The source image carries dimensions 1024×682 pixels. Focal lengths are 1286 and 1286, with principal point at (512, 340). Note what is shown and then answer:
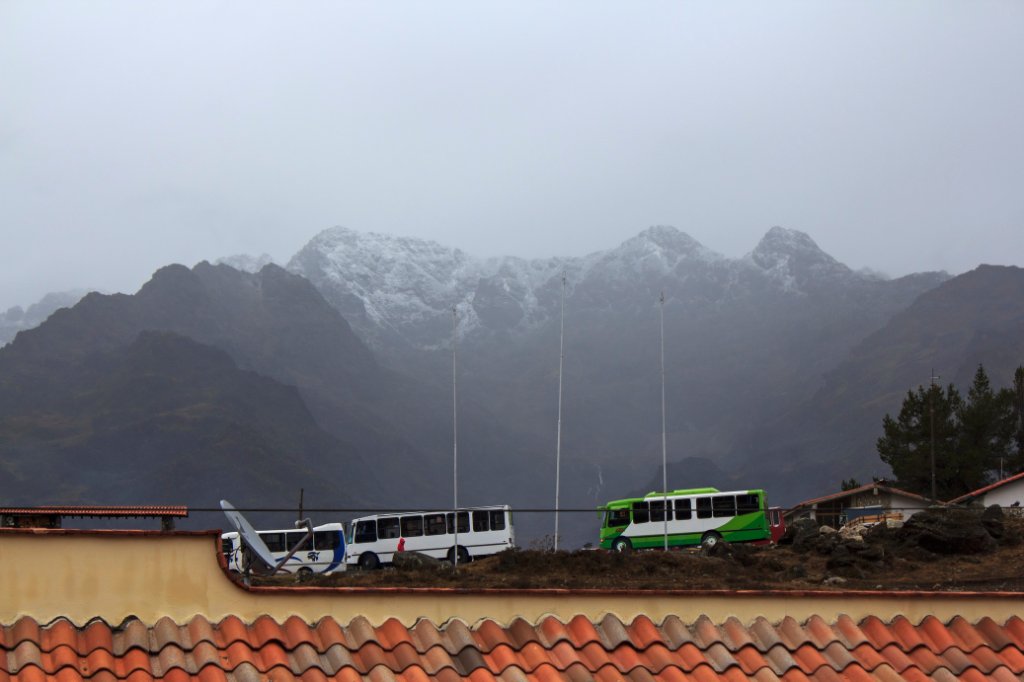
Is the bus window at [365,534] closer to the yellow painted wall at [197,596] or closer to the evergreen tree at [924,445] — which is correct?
the evergreen tree at [924,445]

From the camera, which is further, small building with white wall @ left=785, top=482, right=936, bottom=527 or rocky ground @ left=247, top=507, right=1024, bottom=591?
small building with white wall @ left=785, top=482, right=936, bottom=527

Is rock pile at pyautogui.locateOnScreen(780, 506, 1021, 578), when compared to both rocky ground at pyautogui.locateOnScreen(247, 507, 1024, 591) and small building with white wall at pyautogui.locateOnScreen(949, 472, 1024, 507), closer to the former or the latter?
rocky ground at pyautogui.locateOnScreen(247, 507, 1024, 591)

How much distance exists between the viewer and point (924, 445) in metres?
74.9

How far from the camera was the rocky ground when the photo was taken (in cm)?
3928

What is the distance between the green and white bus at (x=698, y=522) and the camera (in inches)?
2055

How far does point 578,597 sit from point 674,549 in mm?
37905

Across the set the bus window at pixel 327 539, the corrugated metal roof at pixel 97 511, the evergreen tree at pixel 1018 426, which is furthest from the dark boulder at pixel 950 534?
the corrugated metal roof at pixel 97 511

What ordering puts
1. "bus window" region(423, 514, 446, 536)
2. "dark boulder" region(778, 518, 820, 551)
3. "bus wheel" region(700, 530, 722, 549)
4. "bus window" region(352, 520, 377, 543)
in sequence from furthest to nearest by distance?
"bus window" region(352, 520, 377, 543), "bus window" region(423, 514, 446, 536), "bus wheel" region(700, 530, 722, 549), "dark boulder" region(778, 518, 820, 551)

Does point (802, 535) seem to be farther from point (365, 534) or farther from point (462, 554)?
point (365, 534)

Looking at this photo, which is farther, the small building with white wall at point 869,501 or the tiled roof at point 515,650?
the small building with white wall at point 869,501

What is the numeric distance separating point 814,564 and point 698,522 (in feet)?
31.3

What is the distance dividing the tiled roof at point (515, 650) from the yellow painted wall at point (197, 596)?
12cm

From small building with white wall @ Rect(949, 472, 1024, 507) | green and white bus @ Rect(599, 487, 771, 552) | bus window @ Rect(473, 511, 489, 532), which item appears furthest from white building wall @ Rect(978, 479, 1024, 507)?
bus window @ Rect(473, 511, 489, 532)

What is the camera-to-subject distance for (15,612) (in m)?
12.0
